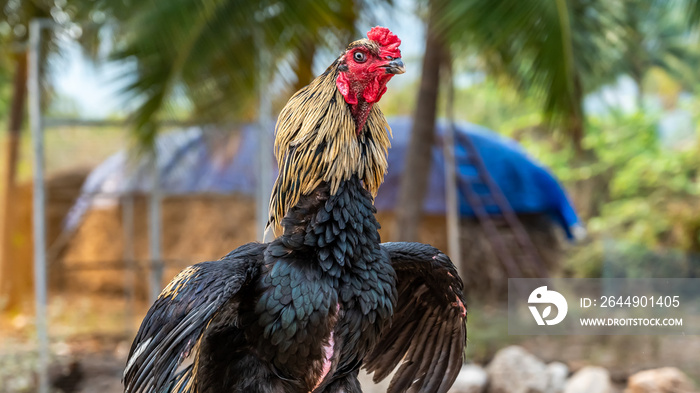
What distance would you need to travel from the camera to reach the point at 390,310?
2.77 meters

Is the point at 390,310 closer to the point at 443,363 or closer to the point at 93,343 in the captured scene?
the point at 443,363

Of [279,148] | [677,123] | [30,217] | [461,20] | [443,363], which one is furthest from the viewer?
[677,123]

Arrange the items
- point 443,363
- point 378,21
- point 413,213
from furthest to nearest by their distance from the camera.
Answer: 1. point 413,213
2. point 378,21
3. point 443,363

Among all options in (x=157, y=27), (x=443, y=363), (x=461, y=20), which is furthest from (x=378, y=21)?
(x=443, y=363)

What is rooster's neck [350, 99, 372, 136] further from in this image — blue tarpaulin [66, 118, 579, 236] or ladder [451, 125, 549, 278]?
Result: ladder [451, 125, 549, 278]

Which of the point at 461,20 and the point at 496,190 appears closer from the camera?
the point at 461,20

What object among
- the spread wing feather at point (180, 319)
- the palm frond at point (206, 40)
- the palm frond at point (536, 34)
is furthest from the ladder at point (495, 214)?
the spread wing feather at point (180, 319)

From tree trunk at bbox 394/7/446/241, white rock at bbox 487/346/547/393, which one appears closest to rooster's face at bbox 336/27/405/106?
white rock at bbox 487/346/547/393

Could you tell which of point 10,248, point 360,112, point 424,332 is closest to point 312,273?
point 360,112

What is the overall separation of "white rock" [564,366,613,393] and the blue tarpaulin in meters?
4.02

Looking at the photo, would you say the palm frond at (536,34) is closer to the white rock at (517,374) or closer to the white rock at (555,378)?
the white rock at (517,374)

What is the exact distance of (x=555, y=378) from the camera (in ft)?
20.9

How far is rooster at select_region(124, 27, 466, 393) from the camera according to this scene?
2.60 metres

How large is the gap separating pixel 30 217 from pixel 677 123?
43.5 ft
